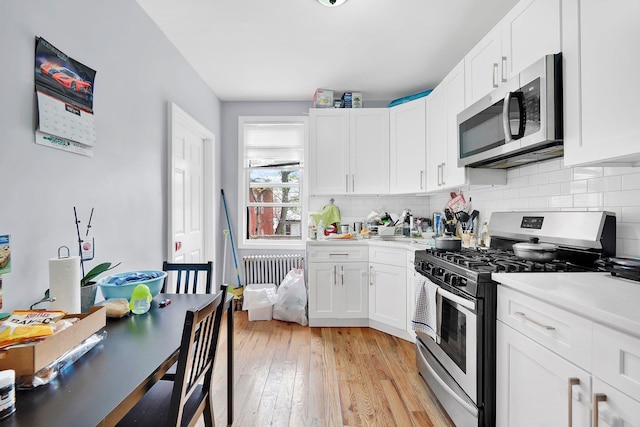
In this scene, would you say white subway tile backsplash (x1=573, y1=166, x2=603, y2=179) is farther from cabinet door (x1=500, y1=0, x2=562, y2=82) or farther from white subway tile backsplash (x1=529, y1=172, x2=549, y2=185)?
cabinet door (x1=500, y1=0, x2=562, y2=82)

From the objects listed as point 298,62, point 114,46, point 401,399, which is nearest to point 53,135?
point 114,46

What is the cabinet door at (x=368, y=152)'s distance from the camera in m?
3.53

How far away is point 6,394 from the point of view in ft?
2.33

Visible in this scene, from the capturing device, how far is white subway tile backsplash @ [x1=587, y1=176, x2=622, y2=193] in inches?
60.8

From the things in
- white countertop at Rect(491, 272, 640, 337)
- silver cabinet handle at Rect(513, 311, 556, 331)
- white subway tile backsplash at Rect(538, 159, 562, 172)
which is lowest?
silver cabinet handle at Rect(513, 311, 556, 331)

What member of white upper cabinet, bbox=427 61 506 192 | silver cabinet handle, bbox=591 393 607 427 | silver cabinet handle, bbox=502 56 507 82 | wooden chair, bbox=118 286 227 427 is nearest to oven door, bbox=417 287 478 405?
silver cabinet handle, bbox=591 393 607 427

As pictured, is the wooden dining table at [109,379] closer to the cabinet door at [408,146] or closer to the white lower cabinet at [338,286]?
the white lower cabinet at [338,286]

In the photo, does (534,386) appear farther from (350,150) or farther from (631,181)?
(350,150)

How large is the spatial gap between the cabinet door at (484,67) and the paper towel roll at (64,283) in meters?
2.39

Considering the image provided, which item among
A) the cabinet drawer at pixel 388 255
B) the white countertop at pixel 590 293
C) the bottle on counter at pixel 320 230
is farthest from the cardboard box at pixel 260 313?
the white countertop at pixel 590 293

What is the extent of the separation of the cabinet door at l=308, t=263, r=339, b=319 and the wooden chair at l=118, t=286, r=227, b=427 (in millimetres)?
1830

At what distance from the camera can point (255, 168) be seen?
4039mm

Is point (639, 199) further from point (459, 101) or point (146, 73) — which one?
point (146, 73)

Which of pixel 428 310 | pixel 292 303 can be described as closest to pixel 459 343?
pixel 428 310
